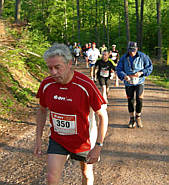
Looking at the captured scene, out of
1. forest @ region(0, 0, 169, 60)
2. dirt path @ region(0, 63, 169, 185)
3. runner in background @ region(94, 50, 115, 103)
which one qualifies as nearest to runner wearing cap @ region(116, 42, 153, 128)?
dirt path @ region(0, 63, 169, 185)

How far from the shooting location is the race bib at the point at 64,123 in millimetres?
2674

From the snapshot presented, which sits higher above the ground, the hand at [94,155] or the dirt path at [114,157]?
the hand at [94,155]

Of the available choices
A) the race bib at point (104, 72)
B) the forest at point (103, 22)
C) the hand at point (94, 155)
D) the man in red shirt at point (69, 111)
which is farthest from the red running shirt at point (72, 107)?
the forest at point (103, 22)

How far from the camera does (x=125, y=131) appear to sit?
625 centimetres

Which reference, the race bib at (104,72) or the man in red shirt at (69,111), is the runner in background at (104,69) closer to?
the race bib at (104,72)

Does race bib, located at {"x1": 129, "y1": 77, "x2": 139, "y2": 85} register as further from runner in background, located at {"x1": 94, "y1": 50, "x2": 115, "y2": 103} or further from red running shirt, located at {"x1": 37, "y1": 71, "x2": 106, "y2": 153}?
red running shirt, located at {"x1": 37, "y1": 71, "x2": 106, "y2": 153}

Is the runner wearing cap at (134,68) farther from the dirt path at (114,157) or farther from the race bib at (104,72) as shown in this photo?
the race bib at (104,72)

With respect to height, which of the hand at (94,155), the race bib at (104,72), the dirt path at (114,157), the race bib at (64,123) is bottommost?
the dirt path at (114,157)

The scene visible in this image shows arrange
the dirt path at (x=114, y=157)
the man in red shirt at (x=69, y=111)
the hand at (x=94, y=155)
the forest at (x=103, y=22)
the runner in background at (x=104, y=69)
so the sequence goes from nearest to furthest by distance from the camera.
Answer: the man in red shirt at (x=69, y=111) → the hand at (x=94, y=155) → the dirt path at (x=114, y=157) → the runner in background at (x=104, y=69) → the forest at (x=103, y=22)

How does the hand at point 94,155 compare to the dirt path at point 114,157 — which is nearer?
the hand at point 94,155

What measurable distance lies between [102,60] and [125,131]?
2999 mm

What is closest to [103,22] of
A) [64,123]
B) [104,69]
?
[104,69]

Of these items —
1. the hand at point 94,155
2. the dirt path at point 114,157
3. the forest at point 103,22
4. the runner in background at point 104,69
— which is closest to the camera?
the hand at point 94,155

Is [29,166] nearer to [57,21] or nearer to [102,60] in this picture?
[102,60]
